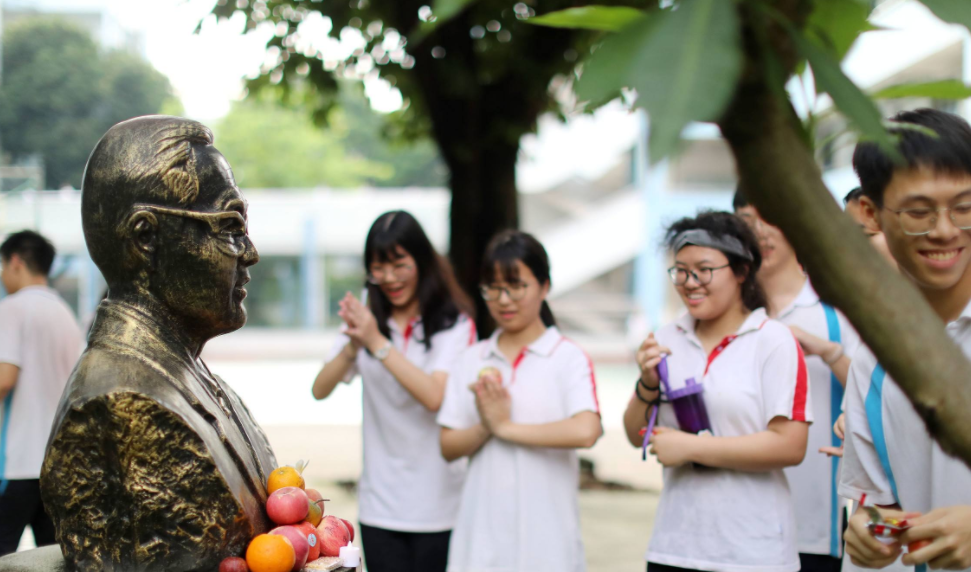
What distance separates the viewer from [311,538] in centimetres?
200

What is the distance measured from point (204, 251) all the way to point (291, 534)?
0.65m

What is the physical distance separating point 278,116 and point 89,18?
11.5 metres

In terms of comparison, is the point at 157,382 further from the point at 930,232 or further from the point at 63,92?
the point at 63,92

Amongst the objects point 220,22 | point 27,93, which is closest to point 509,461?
point 220,22

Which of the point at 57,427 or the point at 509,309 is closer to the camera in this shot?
the point at 57,427

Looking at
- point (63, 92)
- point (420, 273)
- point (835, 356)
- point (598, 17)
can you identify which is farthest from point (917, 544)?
point (63, 92)

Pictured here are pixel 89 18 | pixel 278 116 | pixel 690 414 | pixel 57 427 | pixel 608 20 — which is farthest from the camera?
pixel 89 18

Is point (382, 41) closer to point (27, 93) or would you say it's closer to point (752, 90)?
point (752, 90)

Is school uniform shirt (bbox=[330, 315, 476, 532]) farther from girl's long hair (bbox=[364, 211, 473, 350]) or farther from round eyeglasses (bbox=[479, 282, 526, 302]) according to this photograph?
round eyeglasses (bbox=[479, 282, 526, 302])

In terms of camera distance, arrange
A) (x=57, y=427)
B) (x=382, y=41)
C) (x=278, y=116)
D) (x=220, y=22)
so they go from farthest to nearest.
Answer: (x=278, y=116)
(x=382, y=41)
(x=220, y=22)
(x=57, y=427)

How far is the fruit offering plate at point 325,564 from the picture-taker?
1970mm

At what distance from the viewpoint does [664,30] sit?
59 centimetres

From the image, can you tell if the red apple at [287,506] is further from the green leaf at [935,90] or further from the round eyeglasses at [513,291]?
the green leaf at [935,90]

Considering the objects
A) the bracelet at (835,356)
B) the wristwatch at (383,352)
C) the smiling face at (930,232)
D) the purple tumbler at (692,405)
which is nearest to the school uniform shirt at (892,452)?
the smiling face at (930,232)
